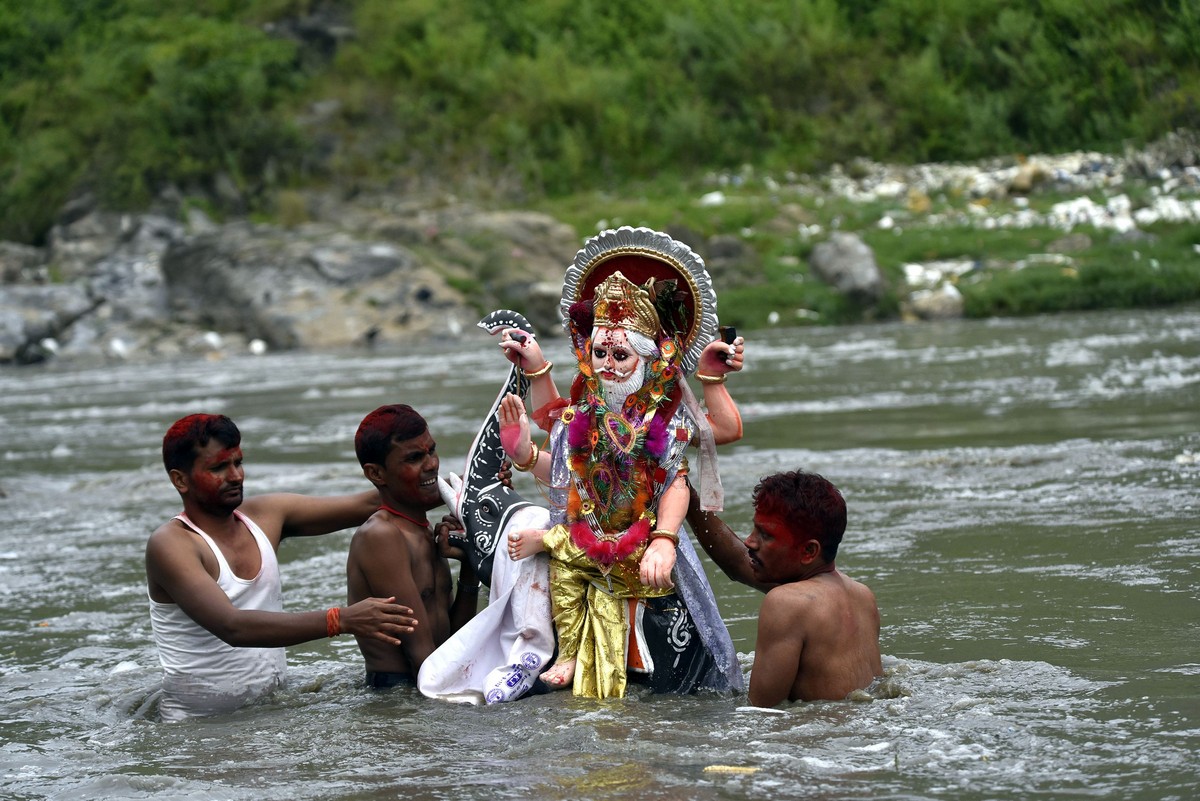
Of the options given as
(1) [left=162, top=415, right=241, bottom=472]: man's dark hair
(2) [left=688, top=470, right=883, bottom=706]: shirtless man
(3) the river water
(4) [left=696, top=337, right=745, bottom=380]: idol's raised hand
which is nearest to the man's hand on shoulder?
(3) the river water

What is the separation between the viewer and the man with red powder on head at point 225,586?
5449mm

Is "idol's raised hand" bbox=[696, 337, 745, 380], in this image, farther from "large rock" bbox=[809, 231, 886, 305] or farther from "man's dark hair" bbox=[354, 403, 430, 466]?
"large rock" bbox=[809, 231, 886, 305]

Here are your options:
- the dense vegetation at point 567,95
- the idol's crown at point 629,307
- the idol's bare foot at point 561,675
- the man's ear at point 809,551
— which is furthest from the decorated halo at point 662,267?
the dense vegetation at point 567,95

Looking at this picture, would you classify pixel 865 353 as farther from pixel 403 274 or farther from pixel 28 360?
pixel 28 360

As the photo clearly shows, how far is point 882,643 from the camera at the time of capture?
6.36m

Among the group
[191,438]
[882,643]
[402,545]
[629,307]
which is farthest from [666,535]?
[191,438]

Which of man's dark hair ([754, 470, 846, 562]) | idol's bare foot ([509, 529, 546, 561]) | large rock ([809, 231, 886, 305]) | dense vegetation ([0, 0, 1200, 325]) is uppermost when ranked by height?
dense vegetation ([0, 0, 1200, 325])

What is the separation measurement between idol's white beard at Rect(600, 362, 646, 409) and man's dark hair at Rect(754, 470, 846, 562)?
1.93ft

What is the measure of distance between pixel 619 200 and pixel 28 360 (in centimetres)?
1385

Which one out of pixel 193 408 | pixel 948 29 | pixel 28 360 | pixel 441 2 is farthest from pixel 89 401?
pixel 441 2

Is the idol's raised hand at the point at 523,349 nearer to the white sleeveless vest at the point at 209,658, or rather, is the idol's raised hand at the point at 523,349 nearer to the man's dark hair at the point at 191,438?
the man's dark hair at the point at 191,438

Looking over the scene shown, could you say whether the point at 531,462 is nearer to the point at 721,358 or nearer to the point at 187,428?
the point at 721,358

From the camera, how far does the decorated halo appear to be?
534cm

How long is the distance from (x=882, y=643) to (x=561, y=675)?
5.17 feet
